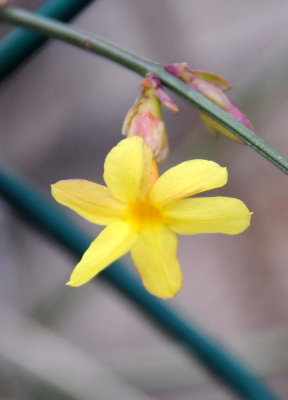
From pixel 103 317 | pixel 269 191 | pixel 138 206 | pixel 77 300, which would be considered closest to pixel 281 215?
pixel 269 191

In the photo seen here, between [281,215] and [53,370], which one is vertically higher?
[281,215]

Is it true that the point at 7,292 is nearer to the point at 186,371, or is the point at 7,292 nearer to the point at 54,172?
the point at 54,172

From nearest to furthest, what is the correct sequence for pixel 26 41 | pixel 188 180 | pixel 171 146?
1. pixel 188 180
2. pixel 26 41
3. pixel 171 146

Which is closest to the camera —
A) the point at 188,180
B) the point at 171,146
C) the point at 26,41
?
the point at 188,180

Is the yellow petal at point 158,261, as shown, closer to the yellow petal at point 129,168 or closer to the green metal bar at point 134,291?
the yellow petal at point 129,168

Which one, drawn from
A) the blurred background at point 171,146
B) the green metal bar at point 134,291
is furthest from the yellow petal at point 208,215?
the blurred background at point 171,146

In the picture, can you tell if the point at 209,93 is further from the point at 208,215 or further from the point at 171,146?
the point at 171,146

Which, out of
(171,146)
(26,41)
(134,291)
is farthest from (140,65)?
(171,146)
